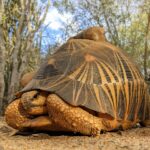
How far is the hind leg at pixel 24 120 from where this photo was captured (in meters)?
4.73

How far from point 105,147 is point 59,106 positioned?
907 mm

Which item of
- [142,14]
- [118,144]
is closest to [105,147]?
[118,144]

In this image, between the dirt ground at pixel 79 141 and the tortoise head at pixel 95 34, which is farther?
the tortoise head at pixel 95 34

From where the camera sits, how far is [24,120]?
5086 millimetres

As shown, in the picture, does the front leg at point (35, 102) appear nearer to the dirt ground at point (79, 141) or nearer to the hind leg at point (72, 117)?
the hind leg at point (72, 117)

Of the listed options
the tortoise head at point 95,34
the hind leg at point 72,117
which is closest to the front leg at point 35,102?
the hind leg at point 72,117

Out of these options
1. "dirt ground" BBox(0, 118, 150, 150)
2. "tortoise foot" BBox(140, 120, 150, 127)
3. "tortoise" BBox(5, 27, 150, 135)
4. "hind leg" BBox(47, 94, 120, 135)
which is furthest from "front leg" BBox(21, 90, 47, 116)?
"tortoise foot" BBox(140, 120, 150, 127)

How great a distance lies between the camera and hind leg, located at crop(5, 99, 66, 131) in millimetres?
4734

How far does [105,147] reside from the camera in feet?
12.3

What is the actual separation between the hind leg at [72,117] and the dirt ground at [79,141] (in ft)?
0.34

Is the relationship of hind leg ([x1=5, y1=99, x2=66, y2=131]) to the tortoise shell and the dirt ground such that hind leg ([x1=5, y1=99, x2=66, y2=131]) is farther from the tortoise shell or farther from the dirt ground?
the tortoise shell

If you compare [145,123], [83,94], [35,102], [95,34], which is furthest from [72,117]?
[95,34]

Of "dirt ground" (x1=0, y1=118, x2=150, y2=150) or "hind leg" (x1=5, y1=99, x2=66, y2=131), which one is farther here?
"hind leg" (x1=5, y1=99, x2=66, y2=131)

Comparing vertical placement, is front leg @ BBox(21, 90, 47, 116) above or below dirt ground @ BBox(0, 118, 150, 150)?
above
